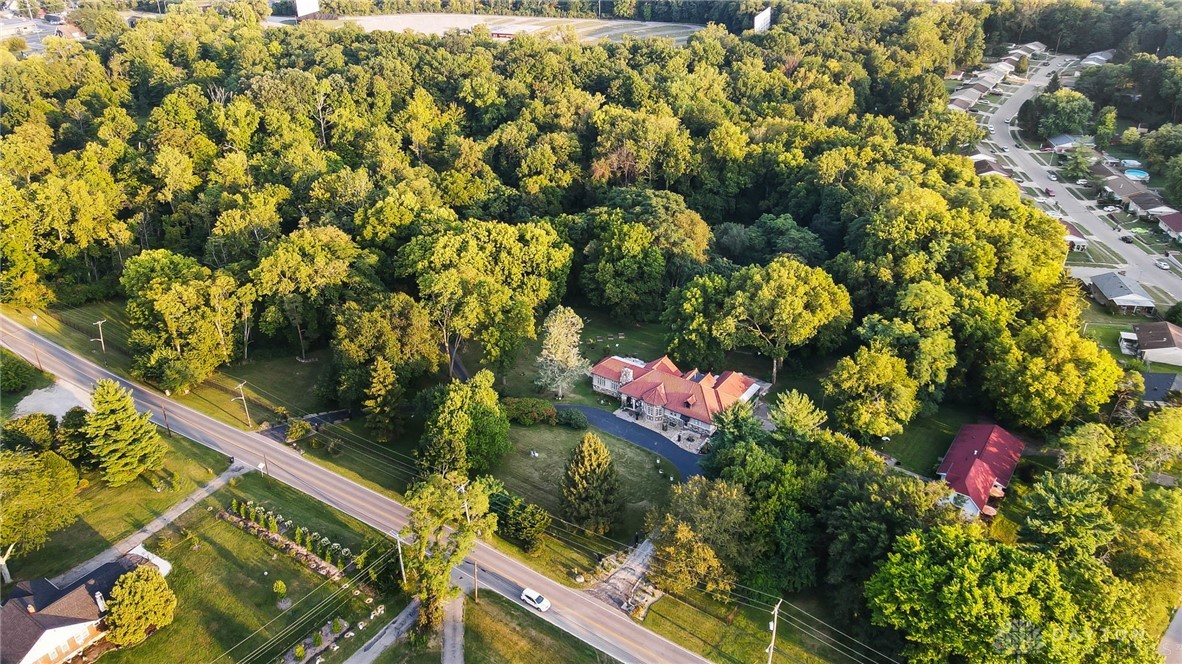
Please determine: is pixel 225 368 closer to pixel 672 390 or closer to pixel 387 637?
pixel 387 637

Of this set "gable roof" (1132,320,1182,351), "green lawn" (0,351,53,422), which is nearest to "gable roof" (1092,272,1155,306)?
"gable roof" (1132,320,1182,351)

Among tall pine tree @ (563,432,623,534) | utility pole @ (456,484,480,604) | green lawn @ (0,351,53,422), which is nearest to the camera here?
utility pole @ (456,484,480,604)

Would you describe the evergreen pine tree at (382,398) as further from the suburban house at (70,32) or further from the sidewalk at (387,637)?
the suburban house at (70,32)

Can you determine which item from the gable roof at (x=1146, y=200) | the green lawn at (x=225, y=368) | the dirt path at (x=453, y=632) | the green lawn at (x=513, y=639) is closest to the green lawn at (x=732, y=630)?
the green lawn at (x=513, y=639)

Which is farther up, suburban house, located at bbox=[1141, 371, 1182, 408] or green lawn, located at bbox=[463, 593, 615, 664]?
suburban house, located at bbox=[1141, 371, 1182, 408]

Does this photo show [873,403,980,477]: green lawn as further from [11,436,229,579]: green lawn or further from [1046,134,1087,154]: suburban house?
[1046,134,1087,154]: suburban house

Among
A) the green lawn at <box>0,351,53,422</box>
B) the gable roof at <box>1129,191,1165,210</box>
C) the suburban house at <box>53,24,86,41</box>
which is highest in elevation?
the suburban house at <box>53,24,86,41</box>

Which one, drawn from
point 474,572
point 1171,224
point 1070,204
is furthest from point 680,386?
point 1070,204
